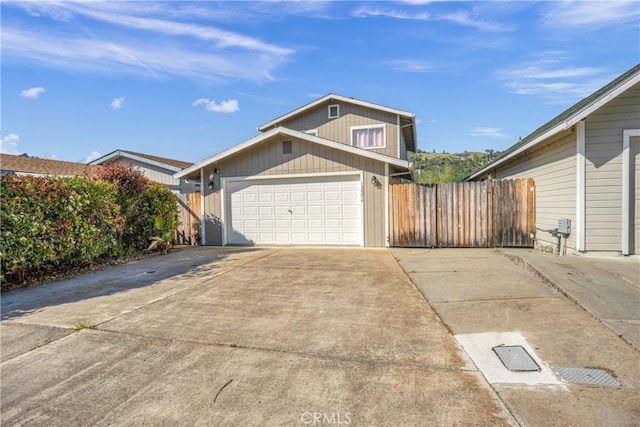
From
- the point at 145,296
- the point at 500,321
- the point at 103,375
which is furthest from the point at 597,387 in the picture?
the point at 145,296

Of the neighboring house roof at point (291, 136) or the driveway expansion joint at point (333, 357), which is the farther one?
the neighboring house roof at point (291, 136)

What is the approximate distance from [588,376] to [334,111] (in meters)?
13.8

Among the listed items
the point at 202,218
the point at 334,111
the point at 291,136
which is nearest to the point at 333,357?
the point at 291,136

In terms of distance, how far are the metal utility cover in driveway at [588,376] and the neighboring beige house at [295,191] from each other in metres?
6.84

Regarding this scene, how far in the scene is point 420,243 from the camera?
368 inches

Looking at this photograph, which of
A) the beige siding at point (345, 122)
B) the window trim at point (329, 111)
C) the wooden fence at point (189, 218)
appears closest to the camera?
the wooden fence at point (189, 218)

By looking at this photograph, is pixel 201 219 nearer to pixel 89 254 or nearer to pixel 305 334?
pixel 89 254

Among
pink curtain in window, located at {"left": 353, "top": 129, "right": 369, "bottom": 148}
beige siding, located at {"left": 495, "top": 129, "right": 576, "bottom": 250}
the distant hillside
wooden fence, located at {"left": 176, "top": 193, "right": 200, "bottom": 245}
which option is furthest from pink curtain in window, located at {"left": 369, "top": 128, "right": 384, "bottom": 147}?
the distant hillside

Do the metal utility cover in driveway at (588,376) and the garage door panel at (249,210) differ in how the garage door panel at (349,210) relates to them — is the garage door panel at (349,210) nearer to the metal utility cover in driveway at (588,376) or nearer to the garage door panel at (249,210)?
the garage door panel at (249,210)

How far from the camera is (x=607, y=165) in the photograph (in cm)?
650

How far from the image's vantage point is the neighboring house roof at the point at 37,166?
45.5 feet

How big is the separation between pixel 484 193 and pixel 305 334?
289 inches

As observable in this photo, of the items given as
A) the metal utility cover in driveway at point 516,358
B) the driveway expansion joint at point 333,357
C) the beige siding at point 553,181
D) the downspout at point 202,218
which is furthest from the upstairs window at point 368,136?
the driveway expansion joint at point 333,357

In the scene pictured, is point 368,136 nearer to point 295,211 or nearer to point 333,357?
point 295,211
